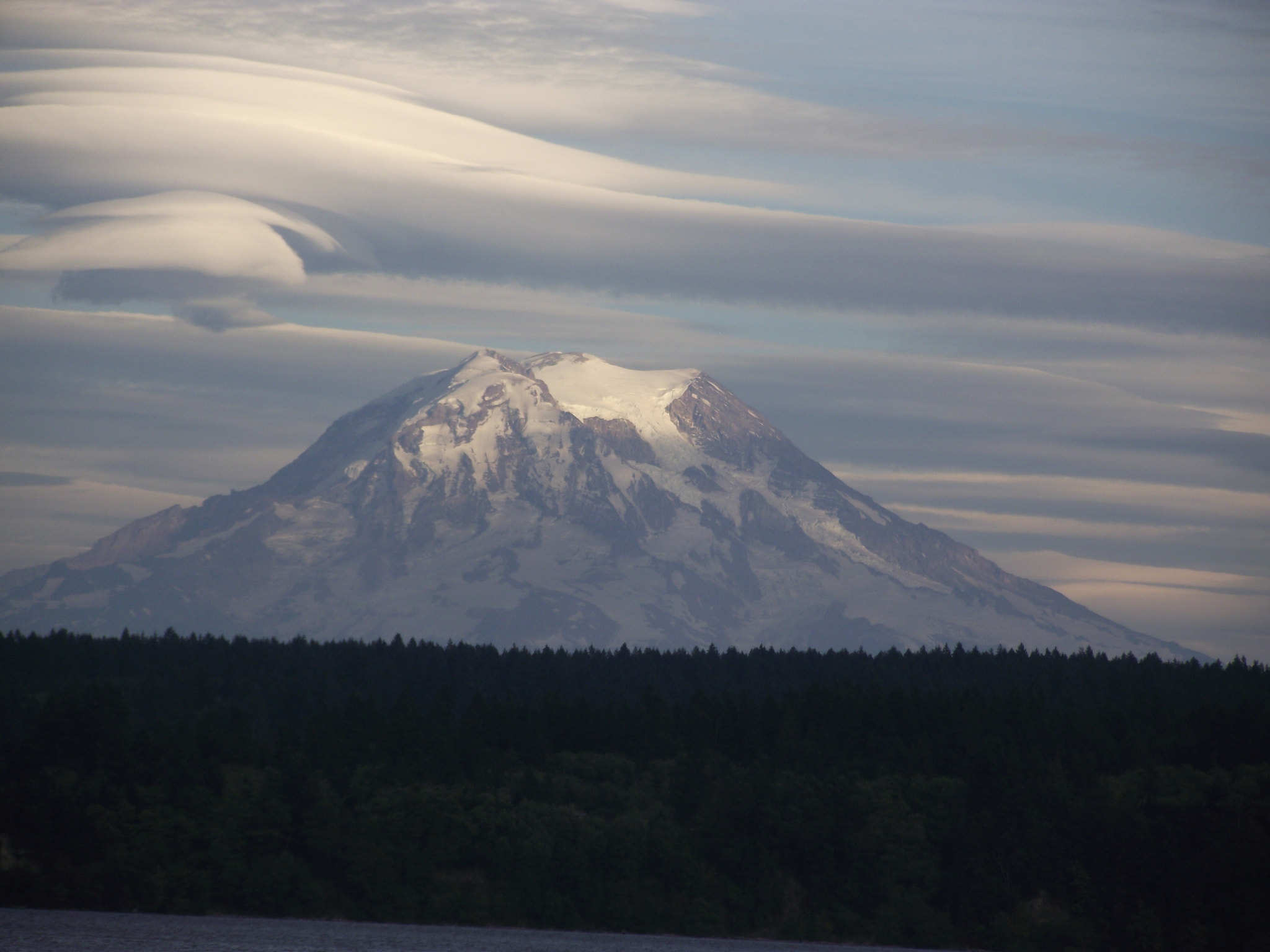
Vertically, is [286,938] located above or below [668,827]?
below

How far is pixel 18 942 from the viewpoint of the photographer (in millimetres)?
112562

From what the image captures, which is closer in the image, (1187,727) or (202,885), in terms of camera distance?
(202,885)

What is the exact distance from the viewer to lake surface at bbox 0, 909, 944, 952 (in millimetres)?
113500

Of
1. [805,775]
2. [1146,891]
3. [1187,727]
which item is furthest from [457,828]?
[1187,727]

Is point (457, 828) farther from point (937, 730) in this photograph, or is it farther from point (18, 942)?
point (937, 730)

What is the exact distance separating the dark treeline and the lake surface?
1480 mm

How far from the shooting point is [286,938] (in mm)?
119062

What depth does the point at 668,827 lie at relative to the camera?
5128 inches

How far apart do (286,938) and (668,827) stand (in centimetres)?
3307

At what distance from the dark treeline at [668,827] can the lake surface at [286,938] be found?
1.48 metres

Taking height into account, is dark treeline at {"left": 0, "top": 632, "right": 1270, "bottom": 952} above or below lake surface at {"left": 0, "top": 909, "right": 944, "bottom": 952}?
above

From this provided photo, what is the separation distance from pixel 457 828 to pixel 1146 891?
57.0 metres

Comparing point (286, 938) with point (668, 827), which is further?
point (668, 827)

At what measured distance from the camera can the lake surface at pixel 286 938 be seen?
113500 millimetres
